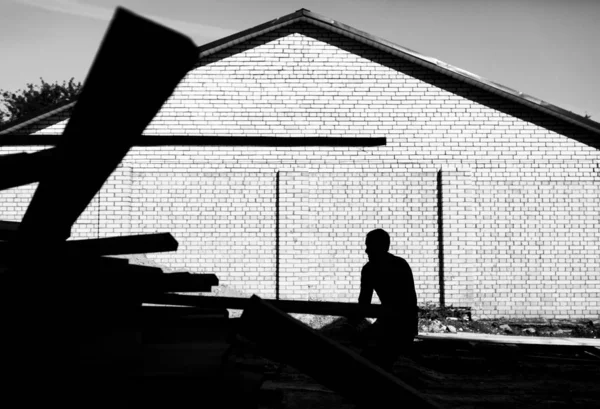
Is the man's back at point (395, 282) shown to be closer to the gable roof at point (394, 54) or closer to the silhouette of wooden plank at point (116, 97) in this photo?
the silhouette of wooden plank at point (116, 97)

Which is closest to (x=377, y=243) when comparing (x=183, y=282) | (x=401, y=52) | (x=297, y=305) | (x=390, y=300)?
(x=390, y=300)

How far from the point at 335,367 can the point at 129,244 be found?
1.08 m

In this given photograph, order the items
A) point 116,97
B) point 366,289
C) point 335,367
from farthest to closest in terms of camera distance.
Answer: point 366,289, point 335,367, point 116,97

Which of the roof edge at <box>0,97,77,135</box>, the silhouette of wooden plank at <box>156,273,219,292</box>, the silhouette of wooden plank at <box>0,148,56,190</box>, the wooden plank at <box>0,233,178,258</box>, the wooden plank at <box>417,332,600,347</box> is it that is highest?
the roof edge at <box>0,97,77,135</box>

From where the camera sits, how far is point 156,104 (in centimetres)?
107

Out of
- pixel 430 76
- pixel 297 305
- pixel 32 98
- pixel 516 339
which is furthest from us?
pixel 32 98

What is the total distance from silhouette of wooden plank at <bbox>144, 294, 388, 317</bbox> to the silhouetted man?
1495 millimetres

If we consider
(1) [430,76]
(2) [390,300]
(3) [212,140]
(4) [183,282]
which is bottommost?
(2) [390,300]

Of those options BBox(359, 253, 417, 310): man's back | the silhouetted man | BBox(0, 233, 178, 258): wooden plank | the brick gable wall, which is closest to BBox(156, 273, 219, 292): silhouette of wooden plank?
BBox(0, 233, 178, 258): wooden plank

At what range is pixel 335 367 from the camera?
158 centimetres

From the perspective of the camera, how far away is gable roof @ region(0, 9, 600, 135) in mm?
11234

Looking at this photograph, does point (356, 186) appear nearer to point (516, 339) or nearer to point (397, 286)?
point (516, 339)

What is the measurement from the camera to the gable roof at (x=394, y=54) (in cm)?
1123

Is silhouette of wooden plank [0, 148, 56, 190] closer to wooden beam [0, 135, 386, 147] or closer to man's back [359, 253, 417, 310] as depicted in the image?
wooden beam [0, 135, 386, 147]
